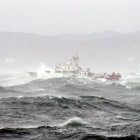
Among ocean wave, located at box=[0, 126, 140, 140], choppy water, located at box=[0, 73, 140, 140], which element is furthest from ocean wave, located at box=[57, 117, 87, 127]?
ocean wave, located at box=[0, 126, 140, 140]

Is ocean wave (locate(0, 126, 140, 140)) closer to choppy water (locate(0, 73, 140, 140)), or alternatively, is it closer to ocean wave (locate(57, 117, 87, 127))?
choppy water (locate(0, 73, 140, 140))

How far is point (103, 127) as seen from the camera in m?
24.4

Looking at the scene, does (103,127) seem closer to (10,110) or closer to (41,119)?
(41,119)

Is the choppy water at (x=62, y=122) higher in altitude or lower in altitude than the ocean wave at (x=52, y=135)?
lower

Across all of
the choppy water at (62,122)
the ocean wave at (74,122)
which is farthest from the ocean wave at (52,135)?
the ocean wave at (74,122)

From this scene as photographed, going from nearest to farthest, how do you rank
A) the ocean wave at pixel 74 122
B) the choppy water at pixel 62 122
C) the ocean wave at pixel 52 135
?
1. the ocean wave at pixel 52 135
2. the choppy water at pixel 62 122
3. the ocean wave at pixel 74 122

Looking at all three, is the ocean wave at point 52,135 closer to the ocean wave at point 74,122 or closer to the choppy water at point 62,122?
the choppy water at point 62,122

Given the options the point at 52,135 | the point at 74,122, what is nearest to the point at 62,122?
the point at 74,122

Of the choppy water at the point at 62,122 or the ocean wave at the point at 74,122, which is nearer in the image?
the choppy water at the point at 62,122

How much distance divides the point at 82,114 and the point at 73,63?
345ft

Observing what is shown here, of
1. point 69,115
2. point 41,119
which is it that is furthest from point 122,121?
point 41,119

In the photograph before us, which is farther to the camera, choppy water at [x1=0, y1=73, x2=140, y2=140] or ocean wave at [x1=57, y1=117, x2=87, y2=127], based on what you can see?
ocean wave at [x1=57, y1=117, x2=87, y2=127]

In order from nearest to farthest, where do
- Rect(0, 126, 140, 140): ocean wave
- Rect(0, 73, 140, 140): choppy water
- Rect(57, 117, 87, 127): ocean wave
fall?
Rect(0, 126, 140, 140): ocean wave
Rect(0, 73, 140, 140): choppy water
Rect(57, 117, 87, 127): ocean wave

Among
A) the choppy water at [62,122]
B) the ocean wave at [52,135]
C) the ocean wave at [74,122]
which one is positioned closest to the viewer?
the ocean wave at [52,135]
